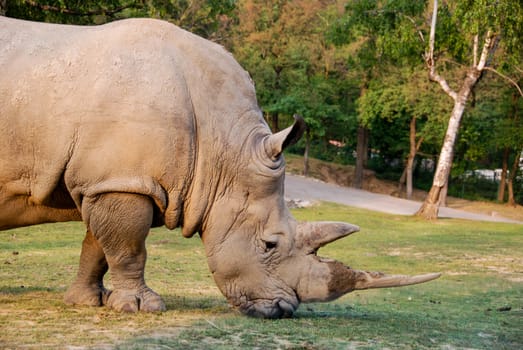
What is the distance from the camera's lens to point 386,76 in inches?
1457

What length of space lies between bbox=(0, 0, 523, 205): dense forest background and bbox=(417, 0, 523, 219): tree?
0.06 meters

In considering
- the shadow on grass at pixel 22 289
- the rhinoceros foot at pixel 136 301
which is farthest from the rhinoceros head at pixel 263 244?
the shadow on grass at pixel 22 289

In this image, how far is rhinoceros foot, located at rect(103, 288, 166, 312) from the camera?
7336 mm

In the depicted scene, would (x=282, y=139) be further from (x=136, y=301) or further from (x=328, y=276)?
(x=136, y=301)

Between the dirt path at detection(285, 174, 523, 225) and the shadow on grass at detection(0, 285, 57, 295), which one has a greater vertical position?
the dirt path at detection(285, 174, 523, 225)

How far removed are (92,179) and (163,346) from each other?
165 cm

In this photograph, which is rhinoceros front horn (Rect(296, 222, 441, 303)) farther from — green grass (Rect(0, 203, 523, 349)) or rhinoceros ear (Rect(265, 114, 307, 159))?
rhinoceros ear (Rect(265, 114, 307, 159))

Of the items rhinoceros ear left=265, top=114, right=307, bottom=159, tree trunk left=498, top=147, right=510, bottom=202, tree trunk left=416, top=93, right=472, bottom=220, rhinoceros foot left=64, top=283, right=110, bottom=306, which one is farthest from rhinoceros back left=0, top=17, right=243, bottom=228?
tree trunk left=498, top=147, right=510, bottom=202

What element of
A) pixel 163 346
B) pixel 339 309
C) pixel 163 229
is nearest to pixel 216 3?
pixel 163 229

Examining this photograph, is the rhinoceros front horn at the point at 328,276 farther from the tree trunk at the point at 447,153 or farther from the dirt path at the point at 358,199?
the dirt path at the point at 358,199

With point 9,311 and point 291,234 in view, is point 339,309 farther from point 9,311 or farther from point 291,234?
point 9,311

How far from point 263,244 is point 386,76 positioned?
30.6 metres

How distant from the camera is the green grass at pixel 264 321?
6230 millimetres

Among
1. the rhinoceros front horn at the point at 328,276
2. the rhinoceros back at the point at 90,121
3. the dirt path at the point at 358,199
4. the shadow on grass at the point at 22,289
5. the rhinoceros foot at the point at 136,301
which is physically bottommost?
the shadow on grass at the point at 22,289
